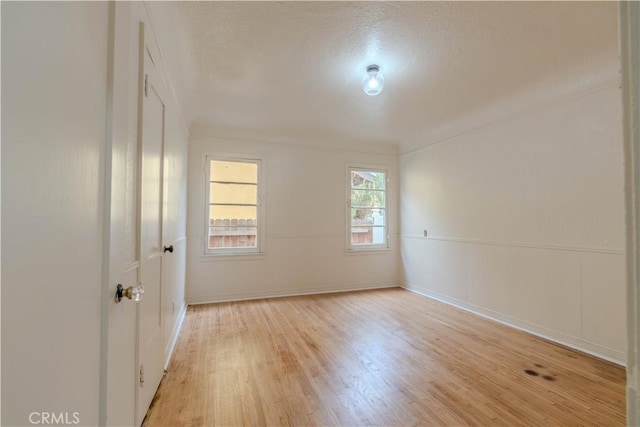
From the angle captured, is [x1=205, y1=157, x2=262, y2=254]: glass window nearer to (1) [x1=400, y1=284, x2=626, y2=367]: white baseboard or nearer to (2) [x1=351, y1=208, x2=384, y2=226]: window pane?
(2) [x1=351, y1=208, x2=384, y2=226]: window pane

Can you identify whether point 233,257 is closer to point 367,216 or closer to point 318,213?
point 318,213

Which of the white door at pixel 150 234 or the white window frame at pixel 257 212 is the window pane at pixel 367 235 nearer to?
the white window frame at pixel 257 212

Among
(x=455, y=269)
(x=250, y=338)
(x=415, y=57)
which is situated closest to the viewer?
(x=415, y=57)

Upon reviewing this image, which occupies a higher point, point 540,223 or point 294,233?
point 540,223

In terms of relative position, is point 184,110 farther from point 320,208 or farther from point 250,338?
point 250,338

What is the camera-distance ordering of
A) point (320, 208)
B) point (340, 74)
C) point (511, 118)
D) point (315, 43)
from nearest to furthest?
point (315, 43)
point (340, 74)
point (511, 118)
point (320, 208)

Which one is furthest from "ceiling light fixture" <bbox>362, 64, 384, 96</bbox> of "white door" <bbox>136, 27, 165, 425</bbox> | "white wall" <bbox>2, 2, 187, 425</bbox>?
"white wall" <bbox>2, 2, 187, 425</bbox>

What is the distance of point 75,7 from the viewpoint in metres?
0.69

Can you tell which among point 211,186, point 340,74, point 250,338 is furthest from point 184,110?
point 250,338

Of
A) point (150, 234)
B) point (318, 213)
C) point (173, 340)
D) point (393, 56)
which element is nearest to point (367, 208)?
point (318, 213)

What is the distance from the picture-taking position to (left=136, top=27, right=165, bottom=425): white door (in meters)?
1.49

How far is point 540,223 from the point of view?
2.92 m

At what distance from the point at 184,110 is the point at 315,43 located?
197cm

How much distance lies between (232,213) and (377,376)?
2953 mm
